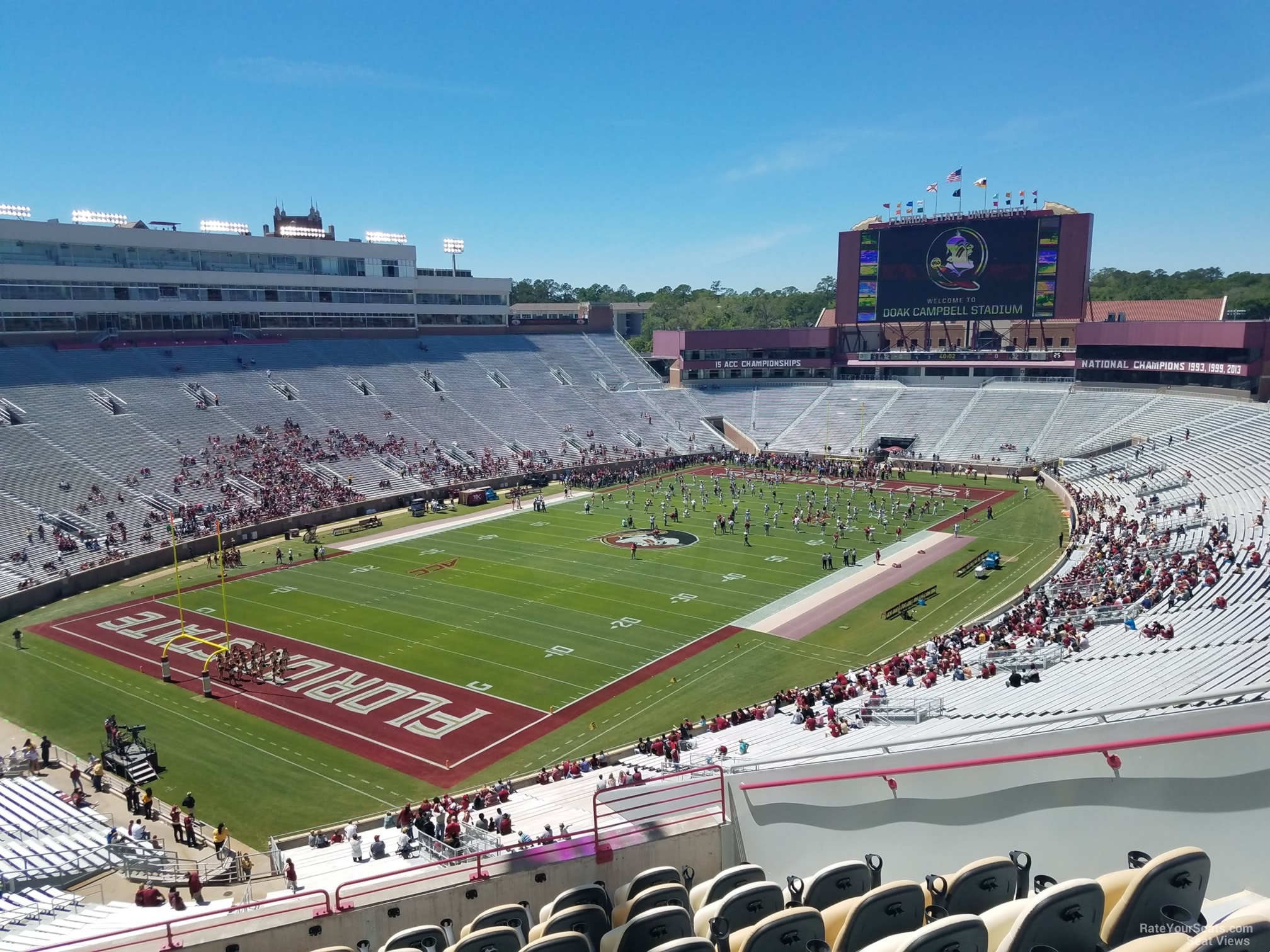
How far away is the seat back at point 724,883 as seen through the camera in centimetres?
574

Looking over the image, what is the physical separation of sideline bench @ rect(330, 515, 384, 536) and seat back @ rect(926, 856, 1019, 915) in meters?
38.4

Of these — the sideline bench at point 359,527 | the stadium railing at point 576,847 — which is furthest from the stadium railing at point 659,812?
the sideline bench at point 359,527

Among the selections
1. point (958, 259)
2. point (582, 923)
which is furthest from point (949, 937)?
point (958, 259)

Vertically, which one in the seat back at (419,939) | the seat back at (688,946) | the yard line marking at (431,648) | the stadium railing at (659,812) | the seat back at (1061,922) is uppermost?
the seat back at (1061,922)

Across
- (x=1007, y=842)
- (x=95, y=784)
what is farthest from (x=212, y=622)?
(x=1007, y=842)

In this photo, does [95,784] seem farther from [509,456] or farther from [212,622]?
[509,456]

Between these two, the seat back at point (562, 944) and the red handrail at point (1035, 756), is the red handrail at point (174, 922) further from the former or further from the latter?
the red handrail at point (1035, 756)

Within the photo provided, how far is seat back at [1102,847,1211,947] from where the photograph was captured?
393 cm

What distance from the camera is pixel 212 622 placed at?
28312 mm

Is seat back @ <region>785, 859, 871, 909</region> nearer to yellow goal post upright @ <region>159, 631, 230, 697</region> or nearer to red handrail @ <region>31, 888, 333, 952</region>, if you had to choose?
red handrail @ <region>31, 888, 333, 952</region>

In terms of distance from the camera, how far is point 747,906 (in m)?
5.02

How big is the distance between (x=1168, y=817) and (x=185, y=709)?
22366 millimetres

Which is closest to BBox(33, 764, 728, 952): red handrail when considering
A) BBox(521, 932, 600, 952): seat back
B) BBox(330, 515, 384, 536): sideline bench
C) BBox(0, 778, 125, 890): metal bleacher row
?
BBox(521, 932, 600, 952): seat back

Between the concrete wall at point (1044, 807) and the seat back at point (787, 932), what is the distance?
2.37 metres
